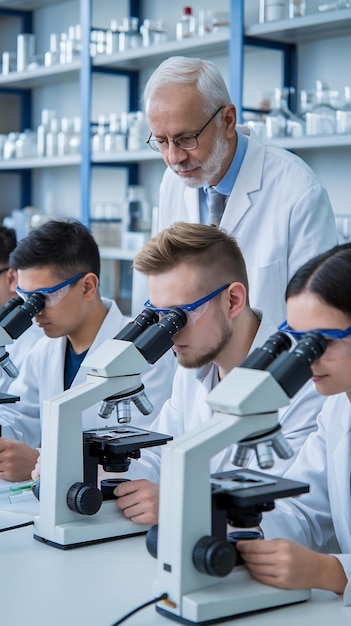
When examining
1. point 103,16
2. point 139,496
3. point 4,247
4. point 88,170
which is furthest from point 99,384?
point 103,16

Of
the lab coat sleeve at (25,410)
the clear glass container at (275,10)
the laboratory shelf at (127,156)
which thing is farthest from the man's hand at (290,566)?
the laboratory shelf at (127,156)

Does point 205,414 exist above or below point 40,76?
below

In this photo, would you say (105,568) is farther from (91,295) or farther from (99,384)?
(91,295)

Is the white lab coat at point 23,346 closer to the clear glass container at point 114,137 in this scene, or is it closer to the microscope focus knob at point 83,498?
the microscope focus knob at point 83,498

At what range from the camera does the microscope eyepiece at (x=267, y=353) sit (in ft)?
4.50

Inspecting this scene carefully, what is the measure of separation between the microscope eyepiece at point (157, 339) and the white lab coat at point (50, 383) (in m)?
0.72

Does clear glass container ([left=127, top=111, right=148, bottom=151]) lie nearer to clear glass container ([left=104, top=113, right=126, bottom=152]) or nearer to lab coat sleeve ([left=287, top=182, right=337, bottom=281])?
clear glass container ([left=104, top=113, right=126, bottom=152])

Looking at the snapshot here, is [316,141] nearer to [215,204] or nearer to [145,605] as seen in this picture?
[215,204]

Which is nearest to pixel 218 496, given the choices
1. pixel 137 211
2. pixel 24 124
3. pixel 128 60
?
pixel 137 211

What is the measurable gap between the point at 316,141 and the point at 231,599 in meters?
2.44

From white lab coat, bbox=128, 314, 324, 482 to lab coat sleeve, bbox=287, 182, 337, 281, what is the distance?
1.80 feet

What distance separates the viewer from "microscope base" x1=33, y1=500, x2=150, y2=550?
5.47ft

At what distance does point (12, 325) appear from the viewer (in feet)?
6.93

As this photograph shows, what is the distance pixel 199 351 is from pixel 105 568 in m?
0.55
